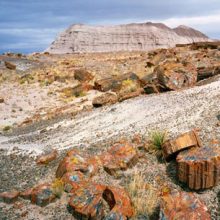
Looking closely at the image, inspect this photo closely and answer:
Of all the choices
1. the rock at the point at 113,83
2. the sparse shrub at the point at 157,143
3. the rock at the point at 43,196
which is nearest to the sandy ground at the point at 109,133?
the rock at the point at 43,196

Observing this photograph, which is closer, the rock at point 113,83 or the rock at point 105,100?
the rock at point 105,100

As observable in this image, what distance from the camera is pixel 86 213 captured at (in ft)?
25.6

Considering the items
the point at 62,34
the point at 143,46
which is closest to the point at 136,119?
the point at 143,46

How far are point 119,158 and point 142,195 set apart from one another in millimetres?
1603

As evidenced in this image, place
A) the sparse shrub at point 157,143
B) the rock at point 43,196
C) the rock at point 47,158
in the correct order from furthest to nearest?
the rock at point 47,158, the sparse shrub at point 157,143, the rock at point 43,196

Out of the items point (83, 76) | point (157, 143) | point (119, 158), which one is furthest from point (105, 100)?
point (83, 76)

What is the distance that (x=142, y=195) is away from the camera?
319 inches

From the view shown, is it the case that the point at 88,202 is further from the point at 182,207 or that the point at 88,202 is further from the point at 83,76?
the point at 83,76

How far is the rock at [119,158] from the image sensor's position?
30.5 ft

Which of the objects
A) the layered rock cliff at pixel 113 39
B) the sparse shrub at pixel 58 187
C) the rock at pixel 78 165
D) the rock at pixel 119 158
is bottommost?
the layered rock cliff at pixel 113 39

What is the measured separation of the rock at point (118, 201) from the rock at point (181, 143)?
1.51 m

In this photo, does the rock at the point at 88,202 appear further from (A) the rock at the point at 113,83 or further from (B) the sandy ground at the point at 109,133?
(A) the rock at the point at 113,83

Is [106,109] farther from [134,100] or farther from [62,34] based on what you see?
[62,34]

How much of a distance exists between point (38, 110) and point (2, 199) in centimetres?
1277
